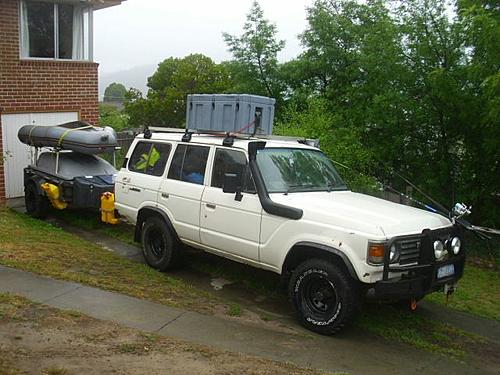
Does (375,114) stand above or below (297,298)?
above

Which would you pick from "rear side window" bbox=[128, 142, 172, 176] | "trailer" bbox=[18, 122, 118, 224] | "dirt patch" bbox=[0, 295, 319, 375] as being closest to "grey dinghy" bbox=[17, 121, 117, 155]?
"trailer" bbox=[18, 122, 118, 224]

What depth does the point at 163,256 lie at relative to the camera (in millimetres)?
7547

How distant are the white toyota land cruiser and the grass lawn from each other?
0.53 m

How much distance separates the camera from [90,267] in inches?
292

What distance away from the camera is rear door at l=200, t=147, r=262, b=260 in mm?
6219

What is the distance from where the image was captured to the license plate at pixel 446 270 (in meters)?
5.55

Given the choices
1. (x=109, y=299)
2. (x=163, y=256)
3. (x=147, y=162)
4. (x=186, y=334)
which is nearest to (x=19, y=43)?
(x=147, y=162)

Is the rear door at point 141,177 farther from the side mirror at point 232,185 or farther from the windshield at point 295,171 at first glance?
the windshield at point 295,171

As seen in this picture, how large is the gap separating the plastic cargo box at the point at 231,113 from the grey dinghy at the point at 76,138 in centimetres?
368

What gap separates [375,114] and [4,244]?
631 cm

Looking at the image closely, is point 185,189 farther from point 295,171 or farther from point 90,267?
point 90,267

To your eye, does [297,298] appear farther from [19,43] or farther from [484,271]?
[19,43]

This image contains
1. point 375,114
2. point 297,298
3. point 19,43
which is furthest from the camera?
point 19,43

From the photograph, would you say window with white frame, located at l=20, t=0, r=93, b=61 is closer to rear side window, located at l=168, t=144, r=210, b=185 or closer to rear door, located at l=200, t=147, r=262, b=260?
rear side window, located at l=168, t=144, r=210, b=185
